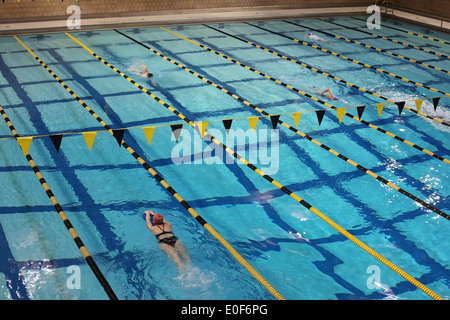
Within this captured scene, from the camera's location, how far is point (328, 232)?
5340 mm

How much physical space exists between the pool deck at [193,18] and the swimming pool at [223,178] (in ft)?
5.53

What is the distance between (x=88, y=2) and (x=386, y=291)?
445 inches

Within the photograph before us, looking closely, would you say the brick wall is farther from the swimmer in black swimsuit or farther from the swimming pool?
the swimmer in black swimsuit

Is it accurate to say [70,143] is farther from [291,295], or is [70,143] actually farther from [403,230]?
[403,230]

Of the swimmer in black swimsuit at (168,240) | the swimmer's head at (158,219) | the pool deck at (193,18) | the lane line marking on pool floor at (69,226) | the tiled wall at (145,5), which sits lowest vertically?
the swimmer in black swimsuit at (168,240)

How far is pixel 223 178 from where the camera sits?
626cm

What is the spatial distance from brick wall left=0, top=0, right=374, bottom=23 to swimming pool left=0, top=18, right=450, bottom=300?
243 centimetres

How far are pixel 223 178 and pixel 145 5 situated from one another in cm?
922

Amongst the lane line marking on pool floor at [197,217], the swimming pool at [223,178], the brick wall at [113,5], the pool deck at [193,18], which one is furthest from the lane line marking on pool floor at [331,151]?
the brick wall at [113,5]

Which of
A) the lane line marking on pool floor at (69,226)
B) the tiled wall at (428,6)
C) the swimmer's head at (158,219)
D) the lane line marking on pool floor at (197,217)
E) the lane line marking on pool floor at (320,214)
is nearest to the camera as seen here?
the lane line marking on pool floor at (69,226)

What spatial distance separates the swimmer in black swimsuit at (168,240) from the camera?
4.84 m

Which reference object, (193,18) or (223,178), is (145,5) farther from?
(223,178)

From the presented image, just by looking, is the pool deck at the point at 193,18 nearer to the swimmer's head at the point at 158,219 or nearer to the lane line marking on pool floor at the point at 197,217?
the lane line marking on pool floor at the point at 197,217

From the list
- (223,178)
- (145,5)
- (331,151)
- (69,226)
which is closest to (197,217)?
(223,178)
